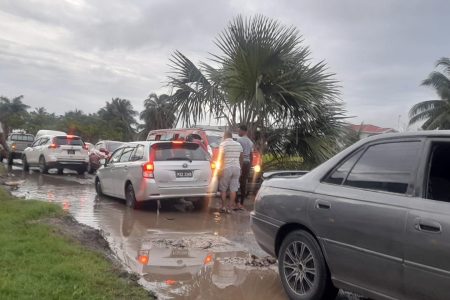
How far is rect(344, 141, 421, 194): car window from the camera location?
4.15m

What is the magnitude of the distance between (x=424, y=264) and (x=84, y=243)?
15.3ft

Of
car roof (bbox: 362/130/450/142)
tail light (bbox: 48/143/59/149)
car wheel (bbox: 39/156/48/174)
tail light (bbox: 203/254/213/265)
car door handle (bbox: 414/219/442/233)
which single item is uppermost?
car roof (bbox: 362/130/450/142)

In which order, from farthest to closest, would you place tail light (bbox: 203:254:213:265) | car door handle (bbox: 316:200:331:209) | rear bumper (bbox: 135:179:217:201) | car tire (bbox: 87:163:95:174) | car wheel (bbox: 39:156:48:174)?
car tire (bbox: 87:163:95:174) → car wheel (bbox: 39:156:48:174) → rear bumper (bbox: 135:179:217:201) → tail light (bbox: 203:254:213:265) → car door handle (bbox: 316:200:331:209)

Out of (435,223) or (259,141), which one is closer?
(435,223)

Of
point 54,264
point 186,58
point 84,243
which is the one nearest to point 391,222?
point 54,264

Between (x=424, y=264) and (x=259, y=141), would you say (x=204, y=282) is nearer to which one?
(x=424, y=264)

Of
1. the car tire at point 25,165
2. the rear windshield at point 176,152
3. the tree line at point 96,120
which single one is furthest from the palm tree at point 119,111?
the rear windshield at point 176,152

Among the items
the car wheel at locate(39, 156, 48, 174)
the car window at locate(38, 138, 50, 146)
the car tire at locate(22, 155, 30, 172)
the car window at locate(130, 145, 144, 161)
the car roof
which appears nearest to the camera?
the car roof

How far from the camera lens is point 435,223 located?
364 cm

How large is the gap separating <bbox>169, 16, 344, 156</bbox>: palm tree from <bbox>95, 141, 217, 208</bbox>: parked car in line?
3364 mm

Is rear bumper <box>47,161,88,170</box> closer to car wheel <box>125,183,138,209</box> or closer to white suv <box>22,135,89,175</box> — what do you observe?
white suv <box>22,135,89,175</box>

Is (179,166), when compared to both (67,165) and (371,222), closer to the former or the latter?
(371,222)

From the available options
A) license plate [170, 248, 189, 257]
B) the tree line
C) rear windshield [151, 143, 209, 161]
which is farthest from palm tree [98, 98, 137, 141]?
license plate [170, 248, 189, 257]

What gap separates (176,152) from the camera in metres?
11.0
